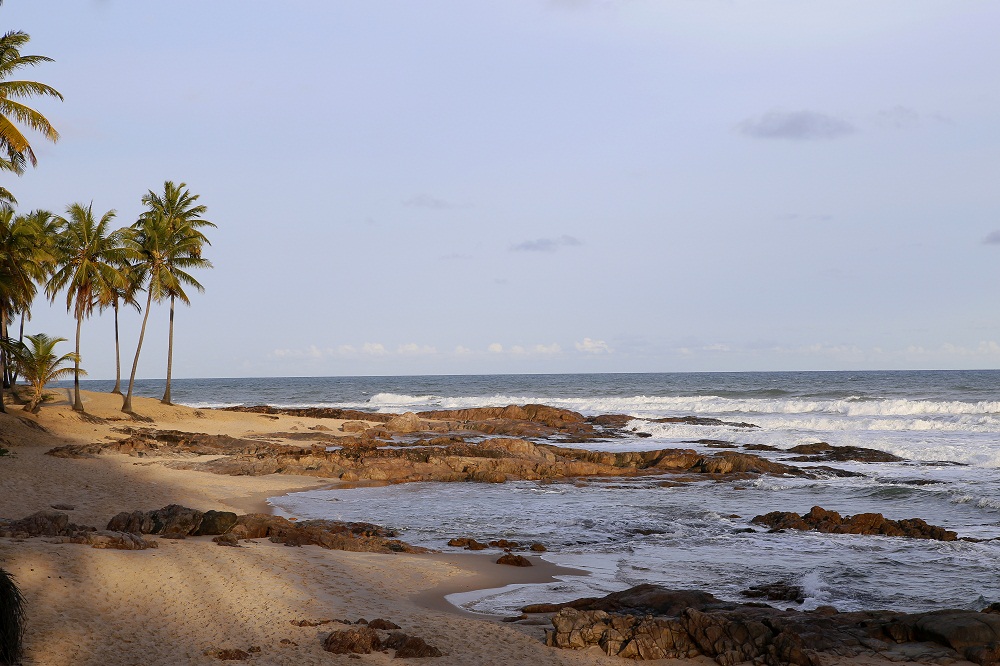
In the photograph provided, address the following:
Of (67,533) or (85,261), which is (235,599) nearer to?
(67,533)

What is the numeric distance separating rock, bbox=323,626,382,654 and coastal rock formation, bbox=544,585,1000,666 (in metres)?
1.77

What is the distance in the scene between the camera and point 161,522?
12195 millimetres

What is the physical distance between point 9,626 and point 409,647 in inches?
136

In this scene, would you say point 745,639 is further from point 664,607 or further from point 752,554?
point 752,554

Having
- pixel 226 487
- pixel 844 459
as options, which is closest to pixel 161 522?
pixel 226 487

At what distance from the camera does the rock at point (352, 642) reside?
24.6 ft

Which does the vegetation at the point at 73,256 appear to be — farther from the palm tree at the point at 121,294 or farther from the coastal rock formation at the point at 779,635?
the coastal rock formation at the point at 779,635

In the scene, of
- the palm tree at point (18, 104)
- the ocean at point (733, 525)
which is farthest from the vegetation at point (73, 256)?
the ocean at point (733, 525)

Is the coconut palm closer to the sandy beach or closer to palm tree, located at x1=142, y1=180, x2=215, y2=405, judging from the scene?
the sandy beach

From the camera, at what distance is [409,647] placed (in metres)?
7.55

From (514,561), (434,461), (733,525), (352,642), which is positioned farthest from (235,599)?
(434,461)

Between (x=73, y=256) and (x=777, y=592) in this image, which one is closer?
(x=777, y=592)

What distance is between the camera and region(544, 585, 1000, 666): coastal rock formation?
24.6 feet

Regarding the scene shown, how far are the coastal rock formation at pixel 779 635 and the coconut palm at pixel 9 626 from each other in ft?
15.7
